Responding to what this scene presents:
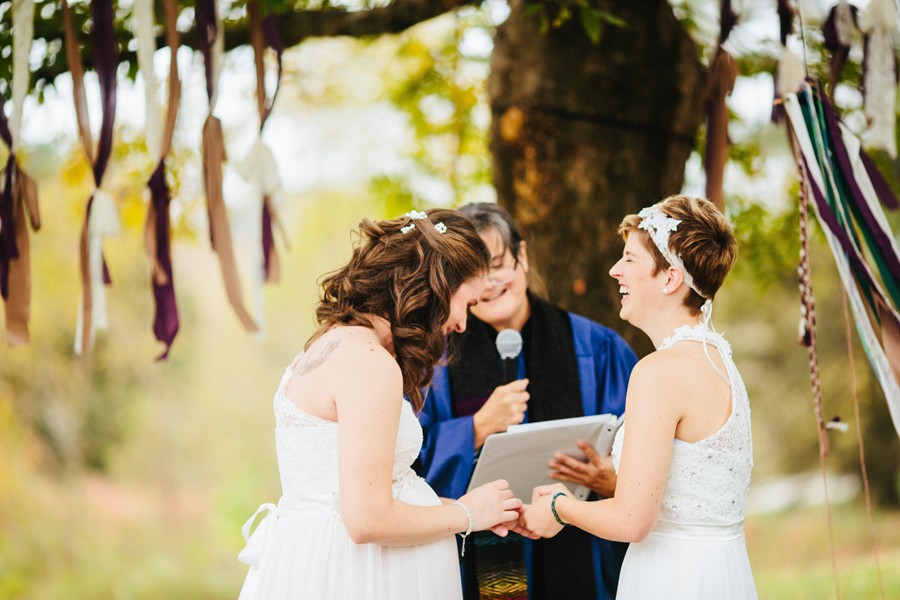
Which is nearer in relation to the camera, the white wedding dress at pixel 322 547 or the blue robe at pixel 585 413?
the white wedding dress at pixel 322 547

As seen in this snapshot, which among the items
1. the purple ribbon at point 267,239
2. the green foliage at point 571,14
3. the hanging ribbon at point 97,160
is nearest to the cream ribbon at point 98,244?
the hanging ribbon at point 97,160

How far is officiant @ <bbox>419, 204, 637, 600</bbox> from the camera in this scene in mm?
2850

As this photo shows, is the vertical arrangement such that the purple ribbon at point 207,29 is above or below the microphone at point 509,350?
above

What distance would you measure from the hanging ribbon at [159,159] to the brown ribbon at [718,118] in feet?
7.74

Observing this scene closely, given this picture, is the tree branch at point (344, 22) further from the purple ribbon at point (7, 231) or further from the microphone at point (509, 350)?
the microphone at point (509, 350)

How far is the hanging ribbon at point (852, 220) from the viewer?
9.09 ft

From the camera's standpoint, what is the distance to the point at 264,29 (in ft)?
11.0

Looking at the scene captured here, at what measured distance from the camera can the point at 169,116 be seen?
294 centimetres

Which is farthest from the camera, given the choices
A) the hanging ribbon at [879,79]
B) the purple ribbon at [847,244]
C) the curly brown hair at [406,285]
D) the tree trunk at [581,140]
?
the tree trunk at [581,140]

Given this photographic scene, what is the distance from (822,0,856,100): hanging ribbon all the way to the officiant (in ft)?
5.38

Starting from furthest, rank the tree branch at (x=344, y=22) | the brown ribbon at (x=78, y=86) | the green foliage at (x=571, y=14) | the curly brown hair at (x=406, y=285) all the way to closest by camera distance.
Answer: the tree branch at (x=344, y=22), the green foliage at (x=571, y=14), the brown ribbon at (x=78, y=86), the curly brown hair at (x=406, y=285)

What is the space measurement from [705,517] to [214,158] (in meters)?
2.32

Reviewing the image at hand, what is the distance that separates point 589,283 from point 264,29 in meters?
2.08

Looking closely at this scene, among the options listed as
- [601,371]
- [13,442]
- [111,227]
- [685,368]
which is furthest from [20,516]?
[685,368]
